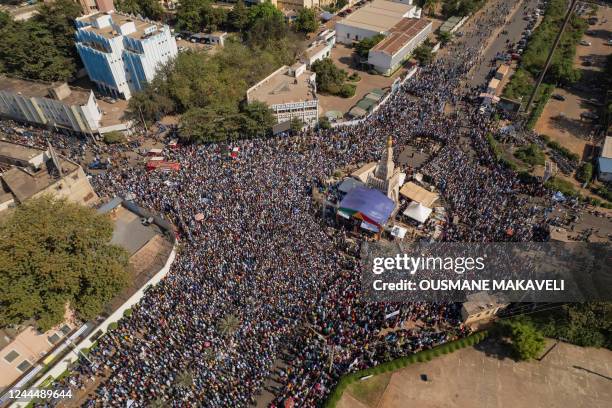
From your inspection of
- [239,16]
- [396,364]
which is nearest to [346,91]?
[239,16]

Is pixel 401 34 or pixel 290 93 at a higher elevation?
pixel 401 34

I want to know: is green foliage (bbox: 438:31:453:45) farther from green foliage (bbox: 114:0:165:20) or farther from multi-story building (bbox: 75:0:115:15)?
multi-story building (bbox: 75:0:115:15)

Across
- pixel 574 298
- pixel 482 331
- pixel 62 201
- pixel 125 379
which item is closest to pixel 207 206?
pixel 62 201

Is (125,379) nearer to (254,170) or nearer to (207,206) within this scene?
(207,206)

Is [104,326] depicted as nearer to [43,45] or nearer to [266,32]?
[43,45]

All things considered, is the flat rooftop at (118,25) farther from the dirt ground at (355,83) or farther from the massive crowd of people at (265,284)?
the dirt ground at (355,83)

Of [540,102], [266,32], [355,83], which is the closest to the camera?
[540,102]
